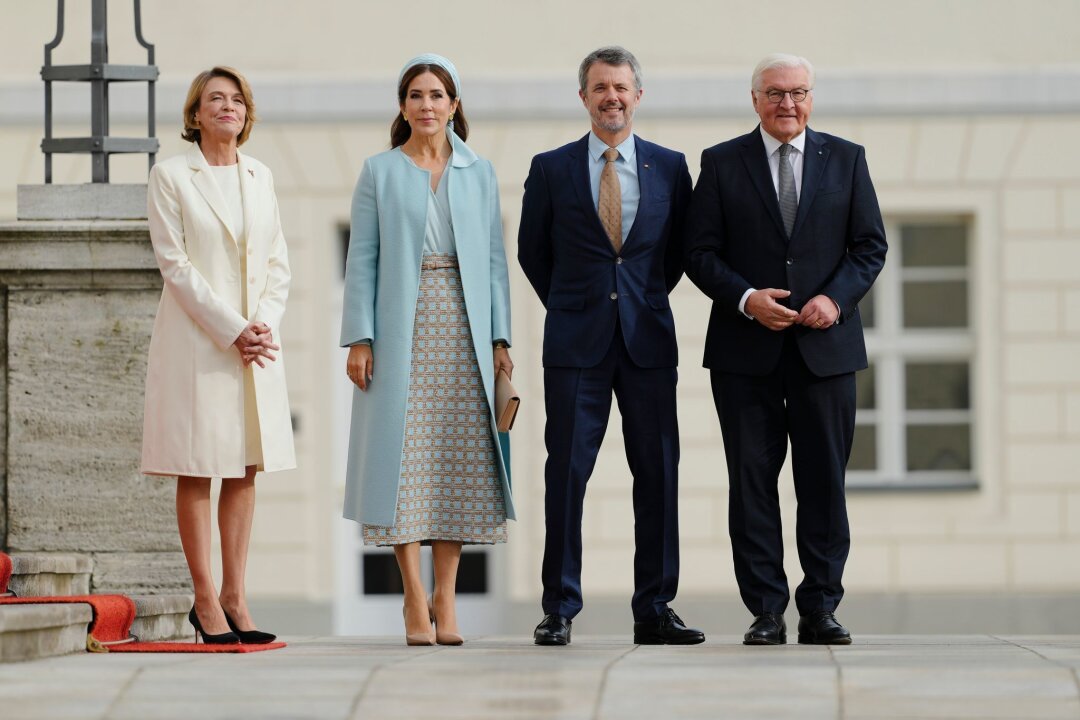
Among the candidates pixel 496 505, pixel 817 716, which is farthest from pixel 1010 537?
pixel 817 716

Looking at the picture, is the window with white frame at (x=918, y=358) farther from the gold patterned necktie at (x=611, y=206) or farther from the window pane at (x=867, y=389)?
the gold patterned necktie at (x=611, y=206)

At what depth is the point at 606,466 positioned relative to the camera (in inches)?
414

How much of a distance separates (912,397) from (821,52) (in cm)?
196

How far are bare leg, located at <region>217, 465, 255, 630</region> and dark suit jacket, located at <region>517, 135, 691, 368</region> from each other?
3.19 ft

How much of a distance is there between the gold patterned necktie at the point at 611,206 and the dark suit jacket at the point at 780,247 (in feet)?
0.69

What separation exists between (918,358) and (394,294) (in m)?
5.63

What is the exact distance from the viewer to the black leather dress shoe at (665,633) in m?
5.69

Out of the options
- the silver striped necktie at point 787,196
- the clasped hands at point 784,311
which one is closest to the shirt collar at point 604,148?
the silver striped necktie at point 787,196

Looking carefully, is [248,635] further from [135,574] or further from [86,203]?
[86,203]

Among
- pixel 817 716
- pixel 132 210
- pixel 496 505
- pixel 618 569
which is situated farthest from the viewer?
pixel 618 569

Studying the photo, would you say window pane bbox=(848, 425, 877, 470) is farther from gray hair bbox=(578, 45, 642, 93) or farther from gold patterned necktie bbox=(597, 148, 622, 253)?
gray hair bbox=(578, 45, 642, 93)

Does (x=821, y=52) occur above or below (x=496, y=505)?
above

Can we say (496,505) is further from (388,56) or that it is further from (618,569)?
(388,56)

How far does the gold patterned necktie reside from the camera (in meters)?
5.77
